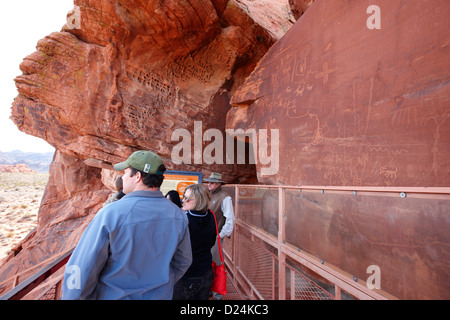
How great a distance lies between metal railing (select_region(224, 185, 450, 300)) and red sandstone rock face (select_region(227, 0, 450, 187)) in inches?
58.0

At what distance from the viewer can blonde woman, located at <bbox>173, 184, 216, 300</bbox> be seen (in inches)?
83.7

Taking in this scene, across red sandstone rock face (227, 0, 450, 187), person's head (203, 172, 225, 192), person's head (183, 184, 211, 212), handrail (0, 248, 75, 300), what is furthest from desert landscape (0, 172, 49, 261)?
red sandstone rock face (227, 0, 450, 187)

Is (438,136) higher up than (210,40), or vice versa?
(210,40)

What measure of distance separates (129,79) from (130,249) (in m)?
8.15

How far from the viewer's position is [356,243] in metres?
1.63

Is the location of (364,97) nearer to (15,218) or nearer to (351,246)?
(351,246)

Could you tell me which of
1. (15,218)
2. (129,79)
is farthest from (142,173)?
(15,218)

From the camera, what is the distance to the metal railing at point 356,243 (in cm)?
121

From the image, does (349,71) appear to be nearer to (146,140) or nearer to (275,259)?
(275,259)

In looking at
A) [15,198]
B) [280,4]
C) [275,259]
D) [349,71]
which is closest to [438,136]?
[349,71]

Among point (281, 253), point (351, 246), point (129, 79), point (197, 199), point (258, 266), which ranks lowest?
point (258, 266)

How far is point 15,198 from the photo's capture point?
89.9 ft

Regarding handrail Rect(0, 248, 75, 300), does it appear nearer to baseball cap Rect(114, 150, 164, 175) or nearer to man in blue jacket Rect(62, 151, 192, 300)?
man in blue jacket Rect(62, 151, 192, 300)

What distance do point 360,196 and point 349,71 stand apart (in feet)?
9.10
